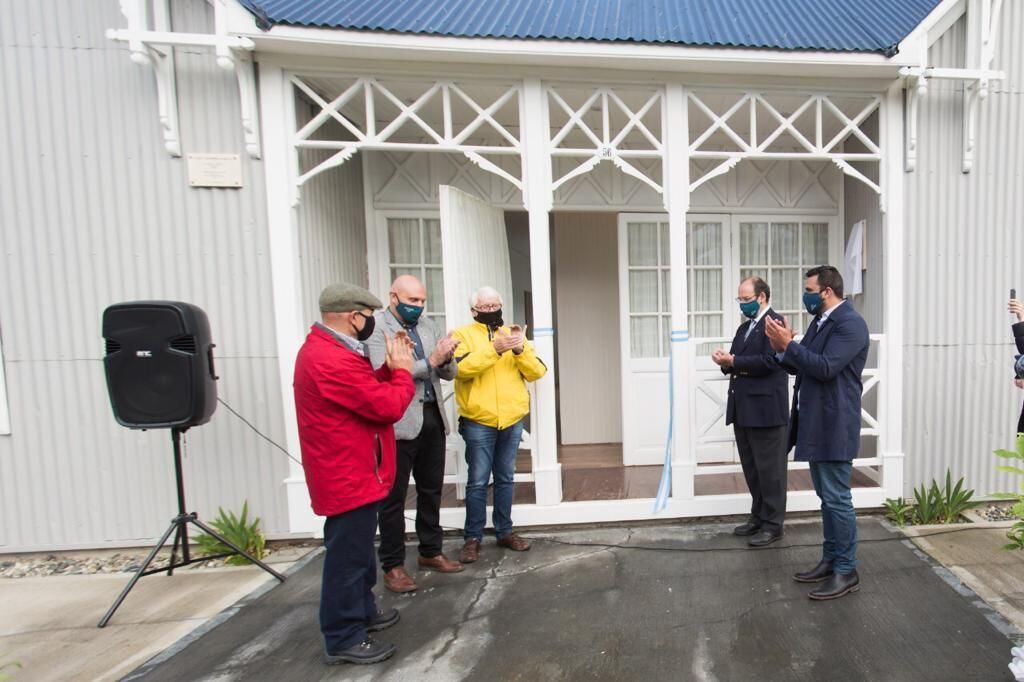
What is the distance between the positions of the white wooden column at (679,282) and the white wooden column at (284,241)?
9.07ft

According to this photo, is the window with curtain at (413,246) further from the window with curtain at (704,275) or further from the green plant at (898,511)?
the green plant at (898,511)

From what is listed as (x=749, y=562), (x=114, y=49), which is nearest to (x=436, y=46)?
(x=114, y=49)

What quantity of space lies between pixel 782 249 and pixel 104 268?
5.89 meters

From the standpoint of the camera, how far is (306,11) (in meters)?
3.35

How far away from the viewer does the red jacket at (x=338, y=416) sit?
7.21 feet

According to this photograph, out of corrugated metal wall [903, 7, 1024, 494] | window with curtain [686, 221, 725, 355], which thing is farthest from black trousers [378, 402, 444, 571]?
corrugated metal wall [903, 7, 1024, 494]

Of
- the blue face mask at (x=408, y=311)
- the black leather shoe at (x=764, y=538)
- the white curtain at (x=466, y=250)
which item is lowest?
the black leather shoe at (x=764, y=538)

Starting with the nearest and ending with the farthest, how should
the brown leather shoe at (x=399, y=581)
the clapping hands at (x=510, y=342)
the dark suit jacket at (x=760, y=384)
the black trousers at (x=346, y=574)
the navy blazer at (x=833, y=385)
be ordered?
the black trousers at (x=346, y=574) < the navy blazer at (x=833, y=385) < the brown leather shoe at (x=399, y=581) < the clapping hands at (x=510, y=342) < the dark suit jacket at (x=760, y=384)

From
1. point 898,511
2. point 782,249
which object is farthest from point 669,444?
point 782,249

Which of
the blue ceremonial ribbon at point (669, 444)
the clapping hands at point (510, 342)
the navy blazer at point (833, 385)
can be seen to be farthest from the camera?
the blue ceremonial ribbon at point (669, 444)

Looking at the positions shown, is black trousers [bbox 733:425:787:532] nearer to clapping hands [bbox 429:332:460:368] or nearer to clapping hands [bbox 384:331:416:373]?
clapping hands [bbox 429:332:460:368]

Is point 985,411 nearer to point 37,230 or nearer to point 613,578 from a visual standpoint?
point 613,578

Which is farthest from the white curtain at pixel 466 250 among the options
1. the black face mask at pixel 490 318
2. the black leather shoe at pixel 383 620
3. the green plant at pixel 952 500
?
the green plant at pixel 952 500

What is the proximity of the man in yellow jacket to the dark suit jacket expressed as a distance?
134 cm
